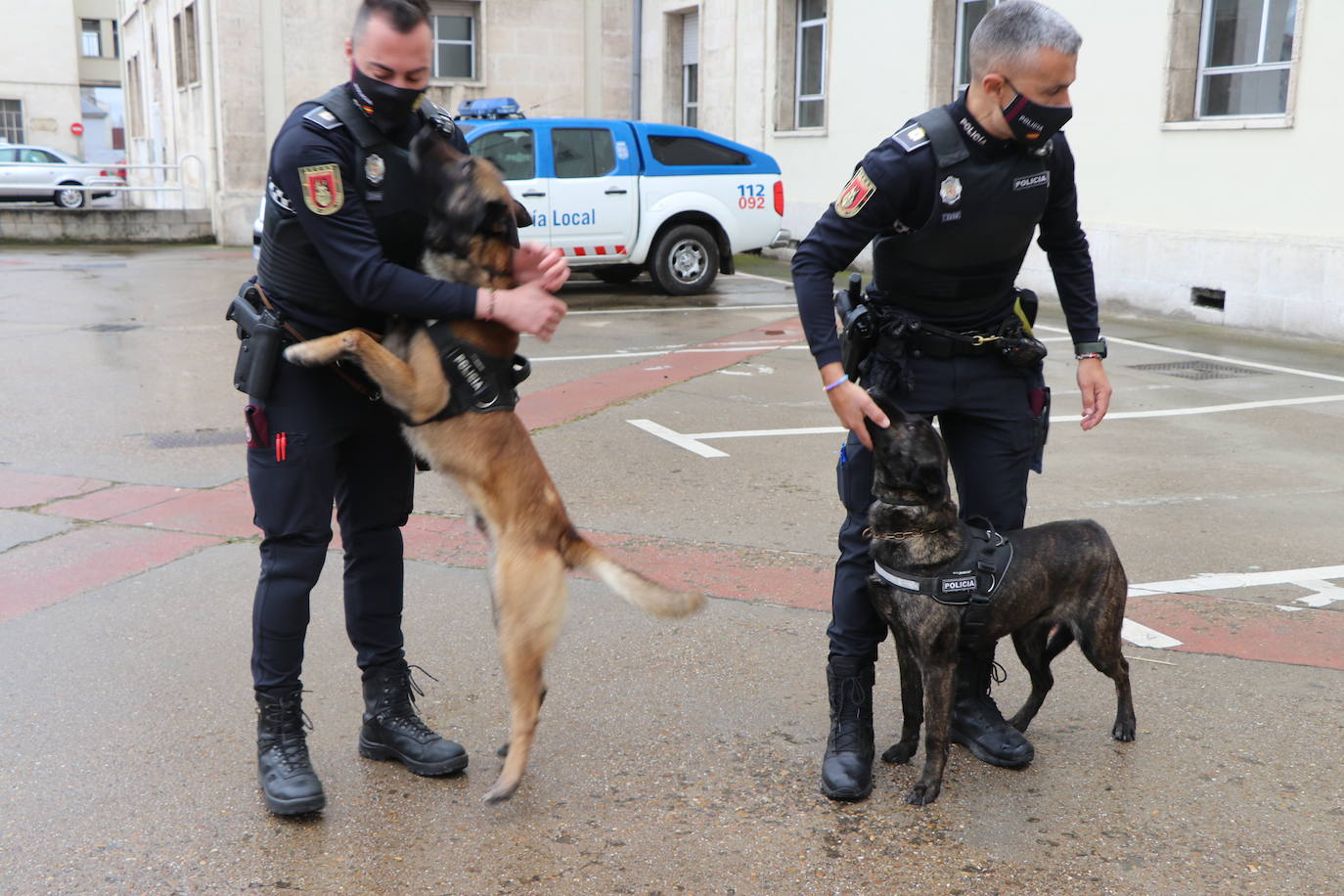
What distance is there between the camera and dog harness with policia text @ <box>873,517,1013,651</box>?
9.56 ft

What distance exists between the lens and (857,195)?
287cm

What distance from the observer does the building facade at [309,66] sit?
821 inches

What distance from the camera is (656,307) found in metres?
12.8

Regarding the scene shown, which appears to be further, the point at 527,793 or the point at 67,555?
the point at 67,555

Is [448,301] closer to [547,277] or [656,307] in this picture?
[547,277]

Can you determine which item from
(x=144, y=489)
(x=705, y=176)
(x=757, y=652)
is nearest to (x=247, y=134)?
(x=705, y=176)

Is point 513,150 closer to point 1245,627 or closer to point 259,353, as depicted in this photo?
point 1245,627

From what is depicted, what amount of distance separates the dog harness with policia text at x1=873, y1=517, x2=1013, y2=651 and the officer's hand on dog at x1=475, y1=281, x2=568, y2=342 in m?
1.05

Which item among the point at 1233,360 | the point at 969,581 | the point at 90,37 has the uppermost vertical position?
the point at 90,37

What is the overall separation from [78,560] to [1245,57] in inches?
446

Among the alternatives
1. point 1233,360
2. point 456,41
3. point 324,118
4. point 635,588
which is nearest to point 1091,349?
point 635,588

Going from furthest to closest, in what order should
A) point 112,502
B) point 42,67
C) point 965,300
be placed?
point 42,67
point 112,502
point 965,300

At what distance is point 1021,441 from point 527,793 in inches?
63.1

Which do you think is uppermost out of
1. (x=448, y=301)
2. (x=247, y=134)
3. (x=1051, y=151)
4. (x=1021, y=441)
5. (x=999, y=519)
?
(x=247, y=134)
